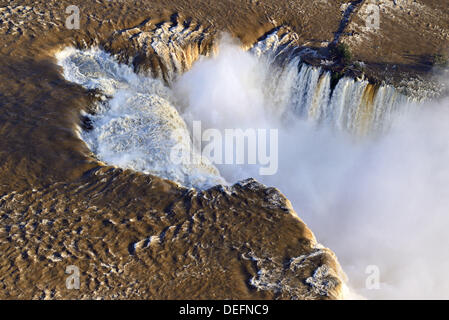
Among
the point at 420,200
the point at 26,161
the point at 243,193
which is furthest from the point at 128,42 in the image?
the point at 420,200

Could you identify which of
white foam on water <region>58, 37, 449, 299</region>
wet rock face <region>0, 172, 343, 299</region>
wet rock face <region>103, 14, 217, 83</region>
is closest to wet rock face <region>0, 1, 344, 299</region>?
wet rock face <region>0, 172, 343, 299</region>

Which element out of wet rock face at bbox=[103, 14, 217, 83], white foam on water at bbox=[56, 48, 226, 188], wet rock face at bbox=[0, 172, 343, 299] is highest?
wet rock face at bbox=[103, 14, 217, 83]

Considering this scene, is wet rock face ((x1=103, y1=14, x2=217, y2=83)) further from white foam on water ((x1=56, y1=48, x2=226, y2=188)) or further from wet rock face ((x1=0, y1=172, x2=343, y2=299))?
wet rock face ((x1=0, y1=172, x2=343, y2=299))

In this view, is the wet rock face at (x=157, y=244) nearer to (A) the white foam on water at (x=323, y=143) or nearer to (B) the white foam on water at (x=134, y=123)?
(B) the white foam on water at (x=134, y=123)

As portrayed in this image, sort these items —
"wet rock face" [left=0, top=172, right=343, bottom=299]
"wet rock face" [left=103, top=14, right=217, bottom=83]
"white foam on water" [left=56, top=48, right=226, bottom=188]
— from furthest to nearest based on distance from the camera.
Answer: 1. "wet rock face" [left=103, top=14, right=217, bottom=83]
2. "white foam on water" [left=56, top=48, right=226, bottom=188]
3. "wet rock face" [left=0, top=172, right=343, bottom=299]

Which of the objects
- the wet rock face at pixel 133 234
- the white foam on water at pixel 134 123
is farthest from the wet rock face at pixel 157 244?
the white foam on water at pixel 134 123

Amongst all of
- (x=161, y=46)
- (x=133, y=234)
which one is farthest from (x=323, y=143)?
(x=133, y=234)

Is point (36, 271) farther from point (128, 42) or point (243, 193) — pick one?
point (128, 42)

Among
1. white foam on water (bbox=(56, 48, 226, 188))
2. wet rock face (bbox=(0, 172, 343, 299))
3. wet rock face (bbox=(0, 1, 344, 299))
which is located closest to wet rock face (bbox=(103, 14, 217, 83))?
white foam on water (bbox=(56, 48, 226, 188))

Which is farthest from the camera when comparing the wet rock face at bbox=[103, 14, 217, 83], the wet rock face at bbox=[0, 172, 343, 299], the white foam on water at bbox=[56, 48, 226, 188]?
the wet rock face at bbox=[103, 14, 217, 83]

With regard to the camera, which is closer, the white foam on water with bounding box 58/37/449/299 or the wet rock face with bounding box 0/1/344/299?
the wet rock face with bounding box 0/1/344/299

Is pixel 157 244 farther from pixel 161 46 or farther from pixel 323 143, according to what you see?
pixel 161 46

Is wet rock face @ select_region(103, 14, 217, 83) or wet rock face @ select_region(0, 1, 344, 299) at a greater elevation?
wet rock face @ select_region(103, 14, 217, 83)
